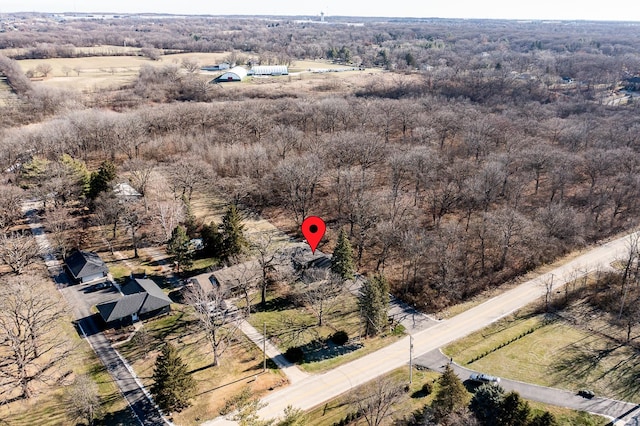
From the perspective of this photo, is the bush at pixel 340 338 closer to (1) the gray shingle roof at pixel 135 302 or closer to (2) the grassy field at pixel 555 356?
(2) the grassy field at pixel 555 356

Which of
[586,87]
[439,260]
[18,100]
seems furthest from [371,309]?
[586,87]

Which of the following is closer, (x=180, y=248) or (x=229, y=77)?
(x=180, y=248)

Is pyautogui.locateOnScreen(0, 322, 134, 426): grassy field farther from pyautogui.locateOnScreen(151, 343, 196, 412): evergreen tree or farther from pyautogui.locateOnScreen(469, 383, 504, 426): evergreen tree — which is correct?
pyautogui.locateOnScreen(469, 383, 504, 426): evergreen tree

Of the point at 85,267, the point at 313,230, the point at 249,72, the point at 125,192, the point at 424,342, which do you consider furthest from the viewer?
the point at 249,72

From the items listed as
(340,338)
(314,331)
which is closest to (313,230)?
(314,331)

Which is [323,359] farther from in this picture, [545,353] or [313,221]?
[313,221]

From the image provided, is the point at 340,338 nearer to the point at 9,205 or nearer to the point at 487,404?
the point at 487,404
